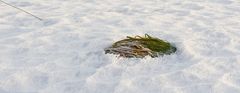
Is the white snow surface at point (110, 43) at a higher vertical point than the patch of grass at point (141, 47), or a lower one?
lower

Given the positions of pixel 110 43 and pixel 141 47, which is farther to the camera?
pixel 110 43

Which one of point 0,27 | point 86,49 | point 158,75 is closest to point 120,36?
point 86,49

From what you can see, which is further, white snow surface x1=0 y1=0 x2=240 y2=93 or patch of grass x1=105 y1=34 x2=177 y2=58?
patch of grass x1=105 y1=34 x2=177 y2=58

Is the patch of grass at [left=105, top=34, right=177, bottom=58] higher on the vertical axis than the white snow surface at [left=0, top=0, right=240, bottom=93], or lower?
higher

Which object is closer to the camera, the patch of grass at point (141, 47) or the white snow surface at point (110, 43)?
the white snow surface at point (110, 43)
